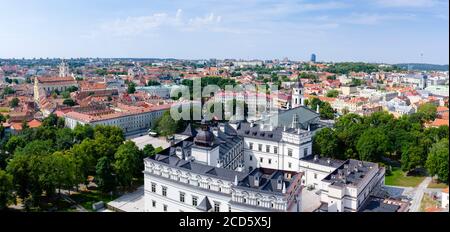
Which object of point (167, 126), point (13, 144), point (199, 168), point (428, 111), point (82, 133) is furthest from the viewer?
point (428, 111)

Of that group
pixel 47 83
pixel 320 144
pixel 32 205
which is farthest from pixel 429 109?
pixel 47 83

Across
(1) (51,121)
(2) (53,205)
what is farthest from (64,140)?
(1) (51,121)

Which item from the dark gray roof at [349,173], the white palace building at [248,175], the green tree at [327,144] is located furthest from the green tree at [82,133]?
the dark gray roof at [349,173]

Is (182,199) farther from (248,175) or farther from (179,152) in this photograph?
(248,175)

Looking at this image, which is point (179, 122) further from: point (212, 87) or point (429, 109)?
point (429, 109)

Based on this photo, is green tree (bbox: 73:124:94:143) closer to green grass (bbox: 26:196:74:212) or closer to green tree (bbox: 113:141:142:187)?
green tree (bbox: 113:141:142:187)

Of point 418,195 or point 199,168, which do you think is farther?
point 418,195

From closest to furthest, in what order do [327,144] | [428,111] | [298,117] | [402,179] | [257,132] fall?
[402,179] → [257,132] → [327,144] → [298,117] → [428,111]
